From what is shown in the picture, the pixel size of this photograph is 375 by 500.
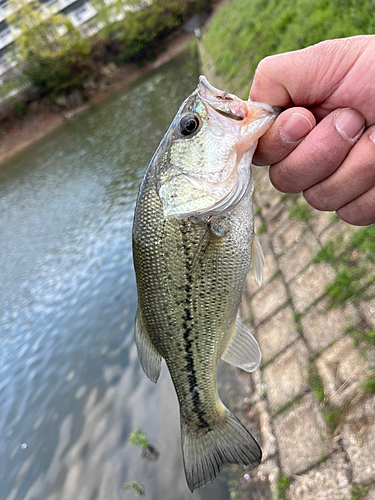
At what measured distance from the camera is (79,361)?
5316mm

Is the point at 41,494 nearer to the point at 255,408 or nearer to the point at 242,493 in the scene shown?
the point at 242,493

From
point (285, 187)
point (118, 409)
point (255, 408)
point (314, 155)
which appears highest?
point (314, 155)

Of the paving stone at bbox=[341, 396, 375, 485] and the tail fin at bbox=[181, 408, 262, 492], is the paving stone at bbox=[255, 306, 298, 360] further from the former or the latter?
the tail fin at bbox=[181, 408, 262, 492]

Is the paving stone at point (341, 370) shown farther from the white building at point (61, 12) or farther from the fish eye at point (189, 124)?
the white building at point (61, 12)

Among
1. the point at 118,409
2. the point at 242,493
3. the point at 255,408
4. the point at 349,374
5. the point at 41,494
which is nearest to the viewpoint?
the point at 349,374

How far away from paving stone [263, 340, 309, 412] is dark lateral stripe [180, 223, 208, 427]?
44.0 inches

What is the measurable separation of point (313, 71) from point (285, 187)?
566 mm

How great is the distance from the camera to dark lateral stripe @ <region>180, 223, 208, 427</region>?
5.63 feet

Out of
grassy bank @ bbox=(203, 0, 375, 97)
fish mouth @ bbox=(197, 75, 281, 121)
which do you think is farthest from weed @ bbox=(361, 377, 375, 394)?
grassy bank @ bbox=(203, 0, 375, 97)

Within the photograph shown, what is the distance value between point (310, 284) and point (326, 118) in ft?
6.43

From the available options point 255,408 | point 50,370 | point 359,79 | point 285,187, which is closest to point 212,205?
point 285,187

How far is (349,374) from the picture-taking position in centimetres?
239

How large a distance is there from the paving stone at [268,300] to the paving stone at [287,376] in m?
0.54

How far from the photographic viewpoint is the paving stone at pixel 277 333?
10.2ft
